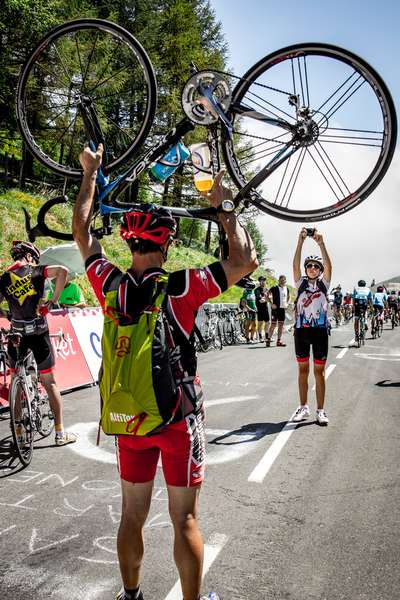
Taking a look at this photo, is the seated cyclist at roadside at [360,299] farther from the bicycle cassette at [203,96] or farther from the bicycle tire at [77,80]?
the bicycle cassette at [203,96]

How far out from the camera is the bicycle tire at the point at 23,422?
185 inches

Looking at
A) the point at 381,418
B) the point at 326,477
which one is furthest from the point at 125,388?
the point at 381,418

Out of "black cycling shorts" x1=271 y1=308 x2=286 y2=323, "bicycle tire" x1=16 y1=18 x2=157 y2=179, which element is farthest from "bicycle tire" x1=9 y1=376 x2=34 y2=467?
"black cycling shorts" x1=271 y1=308 x2=286 y2=323

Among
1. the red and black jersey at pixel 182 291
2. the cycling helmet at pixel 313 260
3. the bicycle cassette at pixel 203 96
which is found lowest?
the red and black jersey at pixel 182 291

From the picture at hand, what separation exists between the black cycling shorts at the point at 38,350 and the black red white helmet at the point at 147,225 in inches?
140

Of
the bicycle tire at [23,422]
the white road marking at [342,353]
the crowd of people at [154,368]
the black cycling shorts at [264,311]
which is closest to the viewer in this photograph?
the crowd of people at [154,368]

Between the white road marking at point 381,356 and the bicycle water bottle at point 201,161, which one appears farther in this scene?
the white road marking at point 381,356

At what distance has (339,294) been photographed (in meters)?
25.6

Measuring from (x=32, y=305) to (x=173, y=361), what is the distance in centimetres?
373

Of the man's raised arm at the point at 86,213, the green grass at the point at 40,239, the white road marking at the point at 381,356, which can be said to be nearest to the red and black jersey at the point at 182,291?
the man's raised arm at the point at 86,213

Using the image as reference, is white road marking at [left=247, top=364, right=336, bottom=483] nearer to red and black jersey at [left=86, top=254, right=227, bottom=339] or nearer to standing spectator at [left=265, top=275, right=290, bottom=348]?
red and black jersey at [left=86, top=254, right=227, bottom=339]

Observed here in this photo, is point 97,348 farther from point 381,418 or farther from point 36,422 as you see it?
point 381,418

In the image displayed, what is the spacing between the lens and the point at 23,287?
5.48 metres

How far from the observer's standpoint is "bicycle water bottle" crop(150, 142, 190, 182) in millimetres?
3291
